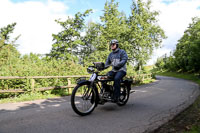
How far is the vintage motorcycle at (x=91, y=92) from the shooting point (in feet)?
14.8

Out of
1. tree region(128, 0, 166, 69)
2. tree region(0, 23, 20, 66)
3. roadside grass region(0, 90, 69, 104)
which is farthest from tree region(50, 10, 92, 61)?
roadside grass region(0, 90, 69, 104)

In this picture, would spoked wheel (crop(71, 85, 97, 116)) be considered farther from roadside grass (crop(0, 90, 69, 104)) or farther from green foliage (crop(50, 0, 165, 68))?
green foliage (crop(50, 0, 165, 68))

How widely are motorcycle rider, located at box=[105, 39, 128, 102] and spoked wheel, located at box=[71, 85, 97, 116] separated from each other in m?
0.77

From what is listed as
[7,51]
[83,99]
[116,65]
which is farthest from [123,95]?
[7,51]

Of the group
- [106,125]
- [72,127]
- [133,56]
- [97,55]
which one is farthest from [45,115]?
[133,56]

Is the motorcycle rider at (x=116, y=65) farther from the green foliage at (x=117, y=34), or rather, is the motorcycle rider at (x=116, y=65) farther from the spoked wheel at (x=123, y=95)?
the green foliage at (x=117, y=34)

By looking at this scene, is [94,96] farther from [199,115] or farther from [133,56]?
[133,56]

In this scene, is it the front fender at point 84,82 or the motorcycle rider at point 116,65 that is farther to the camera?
the motorcycle rider at point 116,65

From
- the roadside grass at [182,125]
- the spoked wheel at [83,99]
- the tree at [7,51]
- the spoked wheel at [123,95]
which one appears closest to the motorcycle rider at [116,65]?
the spoked wheel at [123,95]

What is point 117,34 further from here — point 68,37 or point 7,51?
point 7,51

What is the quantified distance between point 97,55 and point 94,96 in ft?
74.4

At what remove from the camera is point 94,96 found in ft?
16.0

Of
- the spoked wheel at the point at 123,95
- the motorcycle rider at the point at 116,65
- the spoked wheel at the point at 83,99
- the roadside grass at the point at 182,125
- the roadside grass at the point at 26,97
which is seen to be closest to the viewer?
the roadside grass at the point at 182,125

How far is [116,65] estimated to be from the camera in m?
5.28
